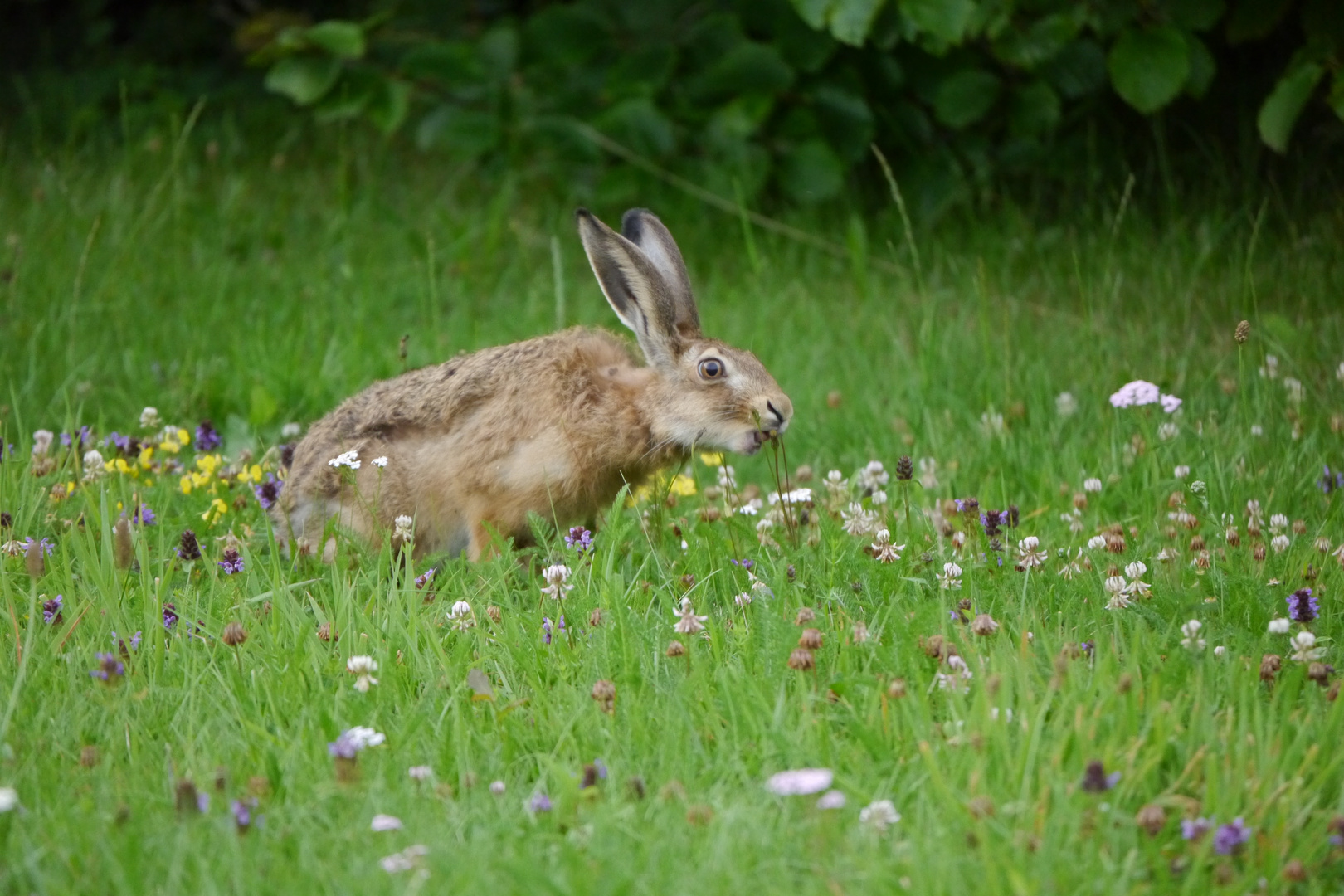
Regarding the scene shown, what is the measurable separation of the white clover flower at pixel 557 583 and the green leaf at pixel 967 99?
13.7 feet

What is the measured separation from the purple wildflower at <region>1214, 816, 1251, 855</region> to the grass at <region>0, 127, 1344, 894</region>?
45 mm

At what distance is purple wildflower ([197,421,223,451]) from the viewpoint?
219 inches

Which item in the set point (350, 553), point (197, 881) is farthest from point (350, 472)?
point (197, 881)

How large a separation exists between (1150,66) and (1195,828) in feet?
15.1

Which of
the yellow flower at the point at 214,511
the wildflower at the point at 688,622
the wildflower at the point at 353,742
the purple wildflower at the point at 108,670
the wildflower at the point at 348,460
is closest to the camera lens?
the wildflower at the point at 353,742

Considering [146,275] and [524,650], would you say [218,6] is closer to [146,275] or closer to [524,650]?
[146,275]

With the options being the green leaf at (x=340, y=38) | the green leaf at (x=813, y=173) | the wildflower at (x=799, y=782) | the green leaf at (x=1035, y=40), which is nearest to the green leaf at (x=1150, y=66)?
the green leaf at (x=1035, y=40)

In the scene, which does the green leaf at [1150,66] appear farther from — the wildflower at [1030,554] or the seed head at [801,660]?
the seed head at [801,660]

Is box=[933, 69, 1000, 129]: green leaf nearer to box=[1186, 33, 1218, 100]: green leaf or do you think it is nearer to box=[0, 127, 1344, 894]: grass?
box=[0, 127, 1344, 894]: grass

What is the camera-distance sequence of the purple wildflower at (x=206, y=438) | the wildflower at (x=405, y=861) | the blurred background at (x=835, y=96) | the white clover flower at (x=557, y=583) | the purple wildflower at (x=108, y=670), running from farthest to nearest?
the blurred background at (x=835, y=96), the purple wildflower at (x=206, y=438), the white clover flower at (x=557, y=583), the purple wildflower at (x=108, y=670), the wildflower at (x=405, y=861)

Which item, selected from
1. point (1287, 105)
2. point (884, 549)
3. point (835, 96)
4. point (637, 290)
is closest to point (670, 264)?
point (637, 290)

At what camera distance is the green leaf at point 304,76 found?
7246 millimetres

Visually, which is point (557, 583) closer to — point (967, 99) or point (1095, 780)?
point (1095, 780)

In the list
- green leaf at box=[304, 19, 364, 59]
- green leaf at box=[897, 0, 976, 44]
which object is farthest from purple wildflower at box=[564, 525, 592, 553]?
green leaf at box=[304, 19, 364, 59]
